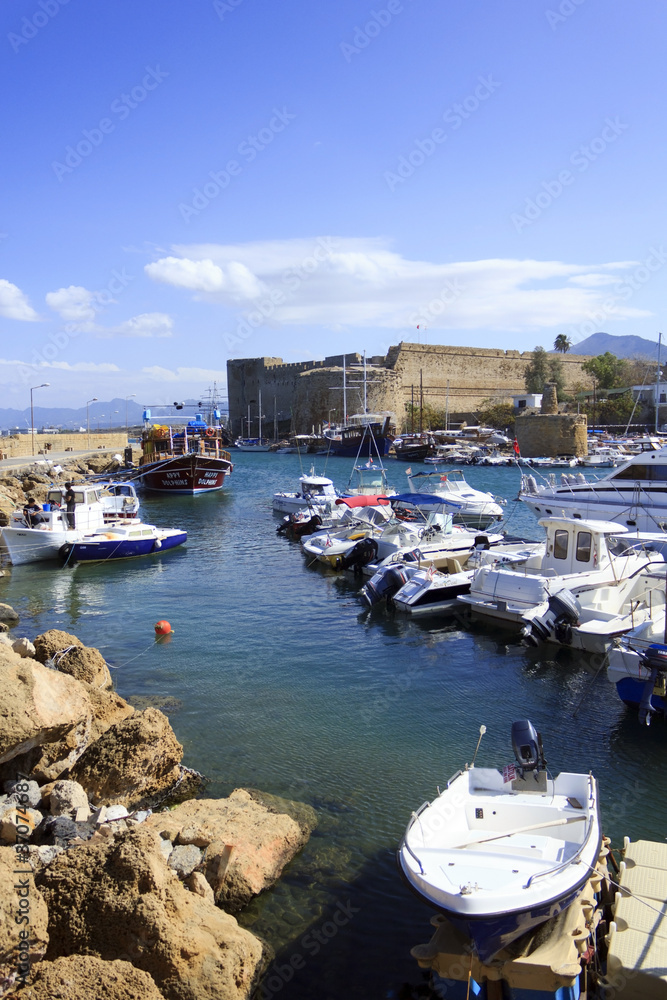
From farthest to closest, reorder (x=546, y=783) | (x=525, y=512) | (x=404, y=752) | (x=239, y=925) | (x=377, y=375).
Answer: (x=377, y=375) → (x=525, y=512) → (x=404, y=752) → (x=546, y=783) → (x=239, y=925)

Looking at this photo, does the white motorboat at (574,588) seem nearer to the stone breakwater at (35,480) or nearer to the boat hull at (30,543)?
the boat hull at (30,543)

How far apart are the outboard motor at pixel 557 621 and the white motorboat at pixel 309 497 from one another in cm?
1345

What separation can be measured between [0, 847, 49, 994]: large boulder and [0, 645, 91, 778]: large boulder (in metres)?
1.38

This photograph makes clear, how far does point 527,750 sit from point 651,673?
3260 millimetres

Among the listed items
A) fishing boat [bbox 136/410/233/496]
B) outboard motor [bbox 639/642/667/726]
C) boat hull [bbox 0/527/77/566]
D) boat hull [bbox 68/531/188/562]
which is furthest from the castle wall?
outboard motor [bbox 639/642/667/726]

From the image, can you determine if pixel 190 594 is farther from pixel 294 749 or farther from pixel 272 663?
pixel 294 749

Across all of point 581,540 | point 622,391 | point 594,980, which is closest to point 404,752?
point 594,980

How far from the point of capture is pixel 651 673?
845cm

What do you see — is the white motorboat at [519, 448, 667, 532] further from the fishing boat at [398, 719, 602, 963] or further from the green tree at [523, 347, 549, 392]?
the green tree at [523, 347, 549, 392]

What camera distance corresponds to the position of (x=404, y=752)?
26.0ft

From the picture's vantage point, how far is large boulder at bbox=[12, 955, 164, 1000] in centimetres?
367

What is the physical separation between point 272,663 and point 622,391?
69.0m

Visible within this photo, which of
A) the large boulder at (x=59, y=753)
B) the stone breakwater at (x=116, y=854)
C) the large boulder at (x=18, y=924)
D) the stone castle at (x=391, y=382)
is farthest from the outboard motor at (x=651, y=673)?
the stone castle at (x=391, y=382)

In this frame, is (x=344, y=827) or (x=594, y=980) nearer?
(x=594, y=980)
